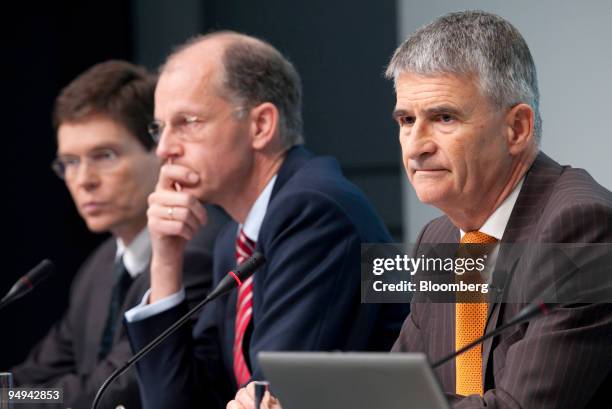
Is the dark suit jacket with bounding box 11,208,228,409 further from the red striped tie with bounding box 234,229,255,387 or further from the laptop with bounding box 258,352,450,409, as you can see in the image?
the laptop with bounding box 258,352,450,409

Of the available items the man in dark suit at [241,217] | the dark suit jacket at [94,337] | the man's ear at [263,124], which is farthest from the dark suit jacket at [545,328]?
the dark suit jacket at [94,337]

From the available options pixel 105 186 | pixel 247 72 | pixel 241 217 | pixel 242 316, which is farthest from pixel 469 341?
pixel 105 186

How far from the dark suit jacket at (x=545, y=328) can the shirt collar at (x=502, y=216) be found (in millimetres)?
46

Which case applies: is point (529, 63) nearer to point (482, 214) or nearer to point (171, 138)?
point (482, 214)

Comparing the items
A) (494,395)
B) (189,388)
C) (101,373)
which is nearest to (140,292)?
(101,373)

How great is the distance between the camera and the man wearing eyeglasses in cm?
353

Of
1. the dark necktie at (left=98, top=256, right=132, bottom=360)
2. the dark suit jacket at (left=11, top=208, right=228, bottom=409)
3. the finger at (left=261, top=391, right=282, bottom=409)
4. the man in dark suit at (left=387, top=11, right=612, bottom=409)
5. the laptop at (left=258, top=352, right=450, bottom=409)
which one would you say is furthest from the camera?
the dark necktie at (left=98, top=256, right=132, bottom=360)

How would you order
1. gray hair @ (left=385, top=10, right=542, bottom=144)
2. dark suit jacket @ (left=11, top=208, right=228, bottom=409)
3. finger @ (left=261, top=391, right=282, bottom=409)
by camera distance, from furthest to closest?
dark suit jacket @ (left=11, top=208, right=228, bottom=409), gray hair @ (left=385, top=10, right=542, bottom=144), finger @ (left=261, top=391, right=282, bottom=409)

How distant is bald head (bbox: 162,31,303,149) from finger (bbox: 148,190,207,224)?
0.96ft

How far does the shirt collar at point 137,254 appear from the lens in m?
3.52

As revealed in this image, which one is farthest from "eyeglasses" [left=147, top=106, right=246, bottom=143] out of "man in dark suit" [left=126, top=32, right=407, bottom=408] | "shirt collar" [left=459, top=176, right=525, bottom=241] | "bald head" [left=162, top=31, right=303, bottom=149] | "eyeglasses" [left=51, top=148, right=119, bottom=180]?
"shirt collar" [left=459, top=176, right=525, bottom=241]

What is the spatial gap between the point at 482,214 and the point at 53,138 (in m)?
3.09

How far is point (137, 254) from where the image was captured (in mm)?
3535

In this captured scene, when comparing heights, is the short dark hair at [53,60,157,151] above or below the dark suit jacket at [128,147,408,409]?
above
